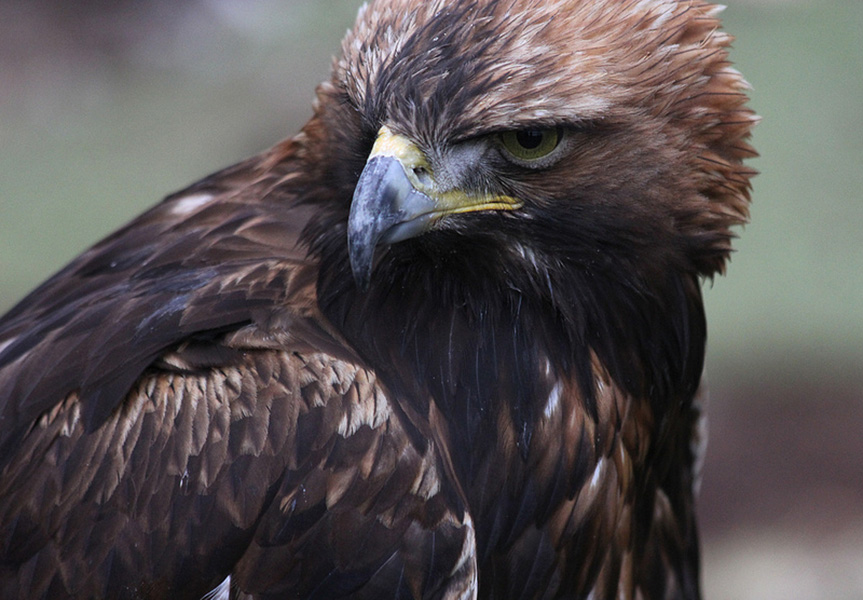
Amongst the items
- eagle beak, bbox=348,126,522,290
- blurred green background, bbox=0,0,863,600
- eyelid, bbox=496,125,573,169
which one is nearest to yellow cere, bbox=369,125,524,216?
eagle beak, bbox=348,126,522,290

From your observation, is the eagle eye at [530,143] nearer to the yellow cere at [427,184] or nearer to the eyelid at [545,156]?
the eyelid at [545,156]

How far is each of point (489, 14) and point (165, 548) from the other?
146cm

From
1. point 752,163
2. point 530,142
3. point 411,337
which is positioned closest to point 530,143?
point 530,142

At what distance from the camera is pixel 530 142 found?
2707 millimetres

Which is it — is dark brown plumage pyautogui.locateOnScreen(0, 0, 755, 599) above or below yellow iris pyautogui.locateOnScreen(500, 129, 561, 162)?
below

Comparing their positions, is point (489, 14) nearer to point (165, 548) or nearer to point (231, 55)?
point (165, 548)

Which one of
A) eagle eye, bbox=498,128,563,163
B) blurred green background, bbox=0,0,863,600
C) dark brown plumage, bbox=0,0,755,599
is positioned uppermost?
eagle eye, bbox=498,128,563,163

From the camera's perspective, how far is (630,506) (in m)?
3.38

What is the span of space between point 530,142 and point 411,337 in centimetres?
59

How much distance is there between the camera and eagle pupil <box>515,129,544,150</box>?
8.82 feet

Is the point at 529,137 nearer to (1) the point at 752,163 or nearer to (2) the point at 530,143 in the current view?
(2) the point at 530,143

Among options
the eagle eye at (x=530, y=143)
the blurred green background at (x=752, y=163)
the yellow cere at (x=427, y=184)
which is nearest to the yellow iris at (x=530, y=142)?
the eagle eye at (x=530, y=143)

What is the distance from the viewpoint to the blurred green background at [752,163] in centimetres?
614

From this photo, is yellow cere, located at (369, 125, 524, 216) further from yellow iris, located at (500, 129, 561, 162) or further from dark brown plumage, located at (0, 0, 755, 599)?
yellow iris, located at (500, 129, 561, 162)
